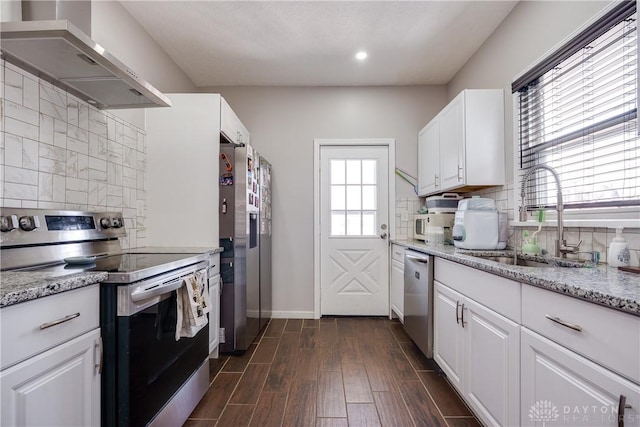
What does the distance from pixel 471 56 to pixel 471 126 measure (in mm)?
960

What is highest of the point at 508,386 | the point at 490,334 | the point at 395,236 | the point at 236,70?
the point at 236,70

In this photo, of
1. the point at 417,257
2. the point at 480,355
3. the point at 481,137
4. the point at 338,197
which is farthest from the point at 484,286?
the point at 338,197

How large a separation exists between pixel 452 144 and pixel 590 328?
1.90 metres

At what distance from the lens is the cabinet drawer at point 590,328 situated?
0.74 metres

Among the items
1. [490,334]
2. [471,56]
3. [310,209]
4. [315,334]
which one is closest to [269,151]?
[310,209]

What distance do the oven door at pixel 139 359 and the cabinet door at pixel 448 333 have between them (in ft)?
5.06

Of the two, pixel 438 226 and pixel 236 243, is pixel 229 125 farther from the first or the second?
pixel 438 226

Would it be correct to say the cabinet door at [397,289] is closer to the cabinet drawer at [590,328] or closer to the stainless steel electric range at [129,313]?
the cabinet drawer at [590,328]

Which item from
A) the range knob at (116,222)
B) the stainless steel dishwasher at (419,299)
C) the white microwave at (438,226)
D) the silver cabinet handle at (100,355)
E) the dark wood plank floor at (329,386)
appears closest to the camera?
the silver cabinet handle at (100,355)

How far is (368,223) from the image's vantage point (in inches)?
131

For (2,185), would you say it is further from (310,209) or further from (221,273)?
(310,209)

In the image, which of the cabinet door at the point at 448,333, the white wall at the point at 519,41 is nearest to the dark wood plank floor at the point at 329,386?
the cabinet door at the point at 448,333

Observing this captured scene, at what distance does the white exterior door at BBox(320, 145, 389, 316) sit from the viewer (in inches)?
128

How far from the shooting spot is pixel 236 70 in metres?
2.97
